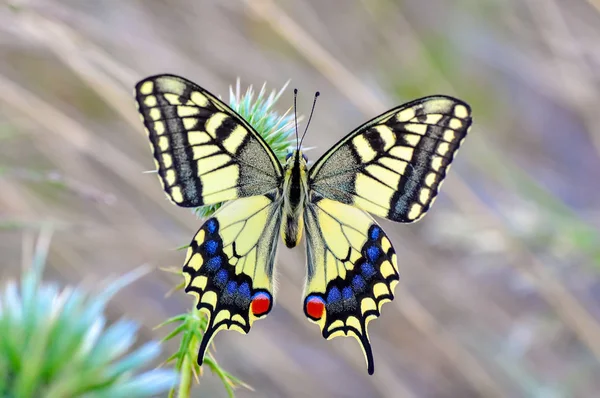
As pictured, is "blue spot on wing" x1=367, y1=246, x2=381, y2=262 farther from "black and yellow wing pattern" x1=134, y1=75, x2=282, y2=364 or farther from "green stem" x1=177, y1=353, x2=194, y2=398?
"green stem" x1=177, y1=353, x2=194, y2=398

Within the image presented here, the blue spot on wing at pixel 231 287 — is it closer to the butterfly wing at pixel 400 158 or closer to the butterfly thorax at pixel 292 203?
the butterfly thorax at pixel 292 203

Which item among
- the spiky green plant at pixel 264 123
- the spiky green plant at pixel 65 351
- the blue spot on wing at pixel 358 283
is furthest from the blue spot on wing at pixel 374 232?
the spiky green plant at pixel 65 351

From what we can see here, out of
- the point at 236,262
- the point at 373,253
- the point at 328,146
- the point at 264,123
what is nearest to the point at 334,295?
the point at 373,253

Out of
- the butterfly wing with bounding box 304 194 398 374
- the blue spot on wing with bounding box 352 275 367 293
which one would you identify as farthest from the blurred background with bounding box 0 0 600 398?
the blue spot on wing with bounding box 352 275 367 293

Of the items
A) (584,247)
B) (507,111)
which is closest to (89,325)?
(584,247)

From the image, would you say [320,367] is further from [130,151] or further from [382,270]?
[382,270]
